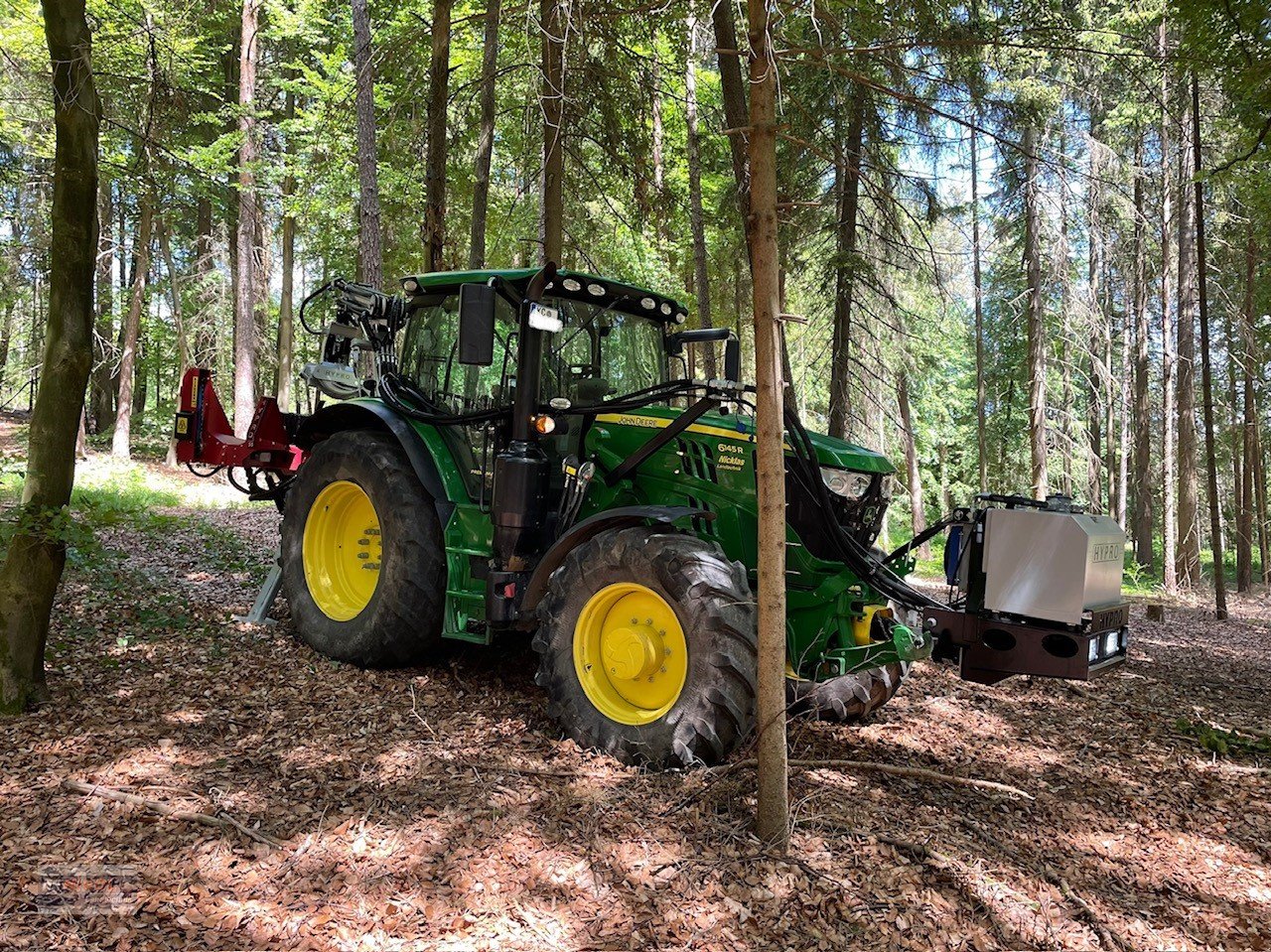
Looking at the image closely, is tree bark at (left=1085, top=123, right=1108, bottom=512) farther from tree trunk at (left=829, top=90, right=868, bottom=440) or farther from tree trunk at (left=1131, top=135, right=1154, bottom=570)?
tree trunk at (left=829, top=90, right=868, bottom=440)

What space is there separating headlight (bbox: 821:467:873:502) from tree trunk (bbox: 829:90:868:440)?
22.0ft

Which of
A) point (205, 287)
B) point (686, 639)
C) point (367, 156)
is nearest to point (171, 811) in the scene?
point (686, 639)

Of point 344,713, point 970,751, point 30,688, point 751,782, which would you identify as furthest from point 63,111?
point 970,751

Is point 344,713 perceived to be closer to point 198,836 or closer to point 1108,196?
point 198,836

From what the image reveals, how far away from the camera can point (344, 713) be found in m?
4.74

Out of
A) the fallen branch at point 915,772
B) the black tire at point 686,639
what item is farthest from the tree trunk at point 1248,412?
the black tire at point 686,639

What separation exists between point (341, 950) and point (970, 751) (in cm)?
358

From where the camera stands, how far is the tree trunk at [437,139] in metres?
8.19

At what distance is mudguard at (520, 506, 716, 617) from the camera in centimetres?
431

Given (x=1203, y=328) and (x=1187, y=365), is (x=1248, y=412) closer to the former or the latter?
(x=1187, y=365)

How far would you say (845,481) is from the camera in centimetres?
469

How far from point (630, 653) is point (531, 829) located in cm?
109

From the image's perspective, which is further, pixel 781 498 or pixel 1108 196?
pixel 1108 196

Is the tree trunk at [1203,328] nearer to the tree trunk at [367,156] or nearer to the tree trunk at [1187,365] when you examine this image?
the tree trunk at [1187,365]
